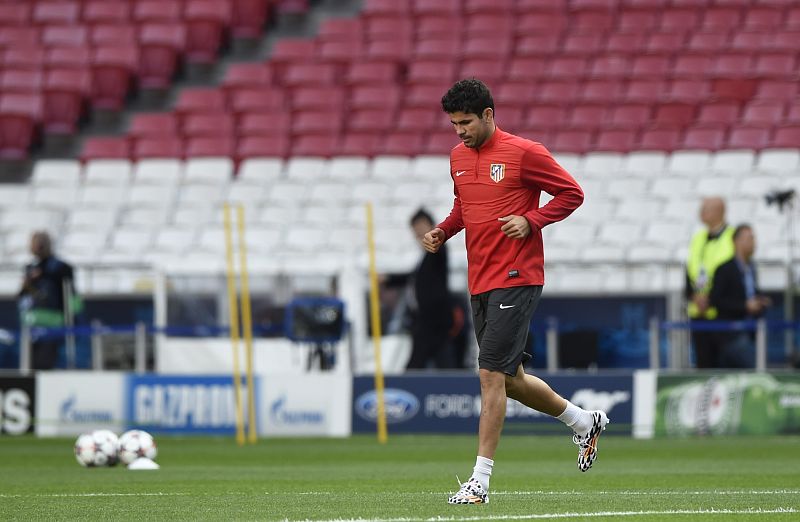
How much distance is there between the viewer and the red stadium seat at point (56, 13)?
90.0ft

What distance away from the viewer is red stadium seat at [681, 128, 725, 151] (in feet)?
72.1

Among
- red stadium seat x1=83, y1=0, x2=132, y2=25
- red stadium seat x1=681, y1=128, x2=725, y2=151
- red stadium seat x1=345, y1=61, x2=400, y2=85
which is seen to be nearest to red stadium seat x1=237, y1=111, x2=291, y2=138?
red stadium seat x1=345, y1=61, x2=400, y2=85

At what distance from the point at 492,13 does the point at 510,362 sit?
59.5 ft

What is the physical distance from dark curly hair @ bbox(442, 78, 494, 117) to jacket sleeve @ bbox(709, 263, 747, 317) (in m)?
8.00

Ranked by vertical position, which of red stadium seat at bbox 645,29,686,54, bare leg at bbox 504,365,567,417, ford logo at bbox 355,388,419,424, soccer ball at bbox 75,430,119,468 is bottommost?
ford logo at bbox 355,388,419,424

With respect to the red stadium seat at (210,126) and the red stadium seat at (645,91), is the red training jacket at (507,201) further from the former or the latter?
the red stadium seat at (210,126)

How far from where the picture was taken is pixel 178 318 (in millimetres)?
17812

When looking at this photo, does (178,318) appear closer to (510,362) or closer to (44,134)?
(44,134)

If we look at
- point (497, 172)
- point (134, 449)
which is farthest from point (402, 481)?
point (134, 449)

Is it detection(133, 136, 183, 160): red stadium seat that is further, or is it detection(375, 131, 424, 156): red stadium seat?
detection(133, 136, 183, 160): red stadium seat

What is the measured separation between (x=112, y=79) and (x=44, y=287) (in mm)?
9196

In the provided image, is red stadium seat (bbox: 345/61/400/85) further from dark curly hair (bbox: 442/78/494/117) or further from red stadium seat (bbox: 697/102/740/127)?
dark curly hair (bbox: 442/78/494/117)

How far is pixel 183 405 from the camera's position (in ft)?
53.0

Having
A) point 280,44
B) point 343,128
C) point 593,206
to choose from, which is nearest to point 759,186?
point 593,206
